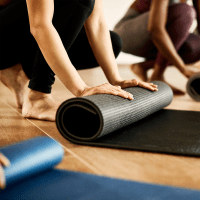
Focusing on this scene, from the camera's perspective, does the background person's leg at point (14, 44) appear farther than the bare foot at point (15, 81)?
No

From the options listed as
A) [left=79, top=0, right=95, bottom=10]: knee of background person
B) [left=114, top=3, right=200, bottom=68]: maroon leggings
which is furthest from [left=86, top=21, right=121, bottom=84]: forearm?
[left=114, top=3, right=200, bottom=68]: maroon leggings

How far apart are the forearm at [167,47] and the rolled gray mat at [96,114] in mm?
1229

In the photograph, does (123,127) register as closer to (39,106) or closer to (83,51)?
(39,106)

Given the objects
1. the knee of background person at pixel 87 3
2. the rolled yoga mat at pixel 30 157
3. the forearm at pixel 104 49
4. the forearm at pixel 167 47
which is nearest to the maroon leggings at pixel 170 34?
the forearm at pixel 167 47

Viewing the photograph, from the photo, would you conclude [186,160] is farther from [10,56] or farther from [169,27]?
[169,27]

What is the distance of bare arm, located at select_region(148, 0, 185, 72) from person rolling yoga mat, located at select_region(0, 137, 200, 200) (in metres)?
1.87

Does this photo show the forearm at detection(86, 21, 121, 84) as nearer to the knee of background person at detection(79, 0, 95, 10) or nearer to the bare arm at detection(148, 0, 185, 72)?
the knee of background person at detection(79, 0, 95, 10)

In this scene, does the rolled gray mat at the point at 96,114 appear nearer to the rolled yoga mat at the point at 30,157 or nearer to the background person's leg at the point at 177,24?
the rolled yoga mat at the point at 30,157

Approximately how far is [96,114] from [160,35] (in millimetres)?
1602

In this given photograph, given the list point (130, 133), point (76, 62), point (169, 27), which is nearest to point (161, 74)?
point (169, 27)

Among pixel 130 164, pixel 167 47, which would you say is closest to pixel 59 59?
pixel 130 164

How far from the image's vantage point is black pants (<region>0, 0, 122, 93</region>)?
1425mm

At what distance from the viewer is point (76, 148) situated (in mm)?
976

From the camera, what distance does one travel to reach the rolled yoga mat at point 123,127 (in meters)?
0.95
